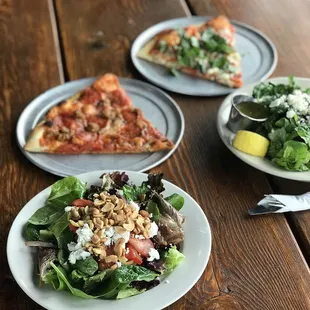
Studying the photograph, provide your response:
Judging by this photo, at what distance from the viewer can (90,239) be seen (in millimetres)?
1257

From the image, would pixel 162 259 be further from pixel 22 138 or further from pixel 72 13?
pixel 72 13

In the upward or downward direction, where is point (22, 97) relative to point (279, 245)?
downward

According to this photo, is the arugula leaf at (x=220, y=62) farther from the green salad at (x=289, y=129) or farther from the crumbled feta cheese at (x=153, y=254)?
the crumbled feta cheese at (x=153, y=254)

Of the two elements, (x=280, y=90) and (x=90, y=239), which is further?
(x=280, y=90)

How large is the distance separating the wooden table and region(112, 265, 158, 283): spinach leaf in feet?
0.48

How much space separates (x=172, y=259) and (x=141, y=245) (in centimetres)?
9

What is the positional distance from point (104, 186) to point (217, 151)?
56cm

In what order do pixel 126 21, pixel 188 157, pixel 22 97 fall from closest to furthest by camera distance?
pixel 188 157
pixel 22 97
pixel 126 21

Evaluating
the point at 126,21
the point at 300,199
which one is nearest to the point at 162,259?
the point at 300,199

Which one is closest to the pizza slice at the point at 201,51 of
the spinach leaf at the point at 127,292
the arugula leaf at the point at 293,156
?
the arugula leaf at the point at 293,156

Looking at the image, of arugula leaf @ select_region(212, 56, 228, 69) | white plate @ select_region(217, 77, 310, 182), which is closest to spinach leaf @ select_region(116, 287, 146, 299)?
white plate @ select_region(217, 77, 310, 182)

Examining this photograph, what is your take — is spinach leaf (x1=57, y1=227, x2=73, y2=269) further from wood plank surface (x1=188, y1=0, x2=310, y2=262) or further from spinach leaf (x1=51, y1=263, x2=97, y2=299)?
wood plank surface (x1=188, y1=0, x2=310, y2=262)

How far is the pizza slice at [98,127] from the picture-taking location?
1844 mm

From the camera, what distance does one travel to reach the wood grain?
151 cm
